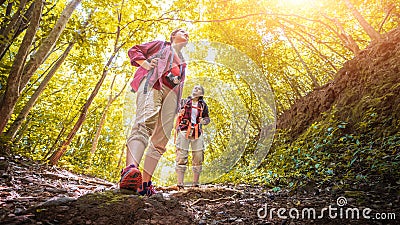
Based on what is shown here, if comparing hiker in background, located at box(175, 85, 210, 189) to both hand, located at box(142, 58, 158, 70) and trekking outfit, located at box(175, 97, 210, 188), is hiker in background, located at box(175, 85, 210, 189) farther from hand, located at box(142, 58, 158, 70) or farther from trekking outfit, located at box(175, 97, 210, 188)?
hand, located at box(142, 58, 158, 70)

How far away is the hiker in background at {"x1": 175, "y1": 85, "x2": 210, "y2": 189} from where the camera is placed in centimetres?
473

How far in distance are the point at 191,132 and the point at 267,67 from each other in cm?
470

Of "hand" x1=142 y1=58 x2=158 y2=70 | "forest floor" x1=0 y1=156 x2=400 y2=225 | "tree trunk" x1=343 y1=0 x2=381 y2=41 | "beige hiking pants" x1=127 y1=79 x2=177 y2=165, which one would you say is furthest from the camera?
"tree trunk" x1=343 y1=0 x2=381 y2=41

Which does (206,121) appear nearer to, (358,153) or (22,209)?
(358,153)

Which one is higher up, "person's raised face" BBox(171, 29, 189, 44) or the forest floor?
"person's raised face" BBox(171, 29, 189, 44)

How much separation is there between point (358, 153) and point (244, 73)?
6519 mm

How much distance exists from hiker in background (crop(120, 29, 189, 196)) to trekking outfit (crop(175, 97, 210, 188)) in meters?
1.91

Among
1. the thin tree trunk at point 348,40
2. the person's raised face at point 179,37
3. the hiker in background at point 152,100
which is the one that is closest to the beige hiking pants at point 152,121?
the hiker in background at point 152,100

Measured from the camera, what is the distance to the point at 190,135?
15.6 ft

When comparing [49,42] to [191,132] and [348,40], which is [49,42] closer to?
[191,132]

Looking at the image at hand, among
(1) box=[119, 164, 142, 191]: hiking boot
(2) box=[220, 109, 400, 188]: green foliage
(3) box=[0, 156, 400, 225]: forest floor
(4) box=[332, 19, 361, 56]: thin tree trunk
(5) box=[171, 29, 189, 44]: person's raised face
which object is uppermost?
(4) box=[332, 19, 361, 56]: thin tree trunk

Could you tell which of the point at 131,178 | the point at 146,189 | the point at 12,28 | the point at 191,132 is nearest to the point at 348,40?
the point at 191,132

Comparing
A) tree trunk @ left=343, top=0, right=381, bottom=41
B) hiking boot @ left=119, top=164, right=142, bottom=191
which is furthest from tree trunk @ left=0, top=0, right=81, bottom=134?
tree trunk @ left=343, top=0, right=381, bottom=41

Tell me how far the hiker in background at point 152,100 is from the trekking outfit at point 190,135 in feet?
6.28
